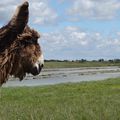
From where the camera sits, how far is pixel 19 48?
3764mm

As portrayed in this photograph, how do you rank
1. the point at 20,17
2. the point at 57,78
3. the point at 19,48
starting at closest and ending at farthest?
the point at 20,17
the point at 19,48
the point at 57,78

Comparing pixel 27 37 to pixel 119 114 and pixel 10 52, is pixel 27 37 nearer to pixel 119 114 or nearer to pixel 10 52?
pixel 10 52

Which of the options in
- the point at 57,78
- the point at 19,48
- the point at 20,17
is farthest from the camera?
the point at 57,78

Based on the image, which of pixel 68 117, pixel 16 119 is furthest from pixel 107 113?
pixel 16 119

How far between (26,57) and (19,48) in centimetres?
9

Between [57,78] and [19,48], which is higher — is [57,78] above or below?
below

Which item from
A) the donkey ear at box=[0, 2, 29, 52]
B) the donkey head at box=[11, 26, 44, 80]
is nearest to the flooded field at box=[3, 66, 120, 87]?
the donkey head at box=[11, 26, 44, 80]

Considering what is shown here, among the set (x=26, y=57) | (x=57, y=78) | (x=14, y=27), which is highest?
(x=14, y=27)

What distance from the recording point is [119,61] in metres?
194

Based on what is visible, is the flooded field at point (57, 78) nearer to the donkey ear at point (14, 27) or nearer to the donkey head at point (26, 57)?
the donkey head at point (26, 57)

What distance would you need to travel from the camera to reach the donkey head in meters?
3.75

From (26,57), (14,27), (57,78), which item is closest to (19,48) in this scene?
(26,57)

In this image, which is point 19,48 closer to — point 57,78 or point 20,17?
point 20,17

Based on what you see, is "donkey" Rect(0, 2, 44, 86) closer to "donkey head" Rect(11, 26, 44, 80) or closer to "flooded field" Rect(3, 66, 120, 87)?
"donkey head" Rect(11, 26, 44, 80)
